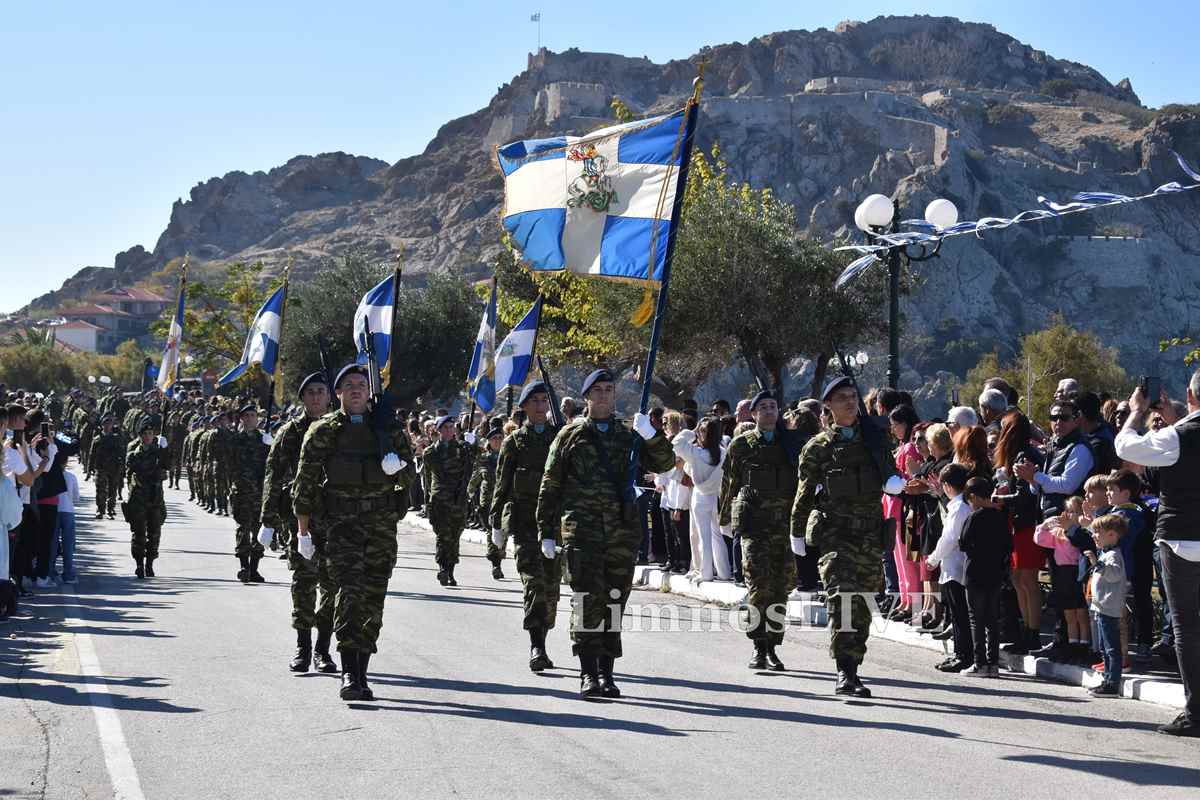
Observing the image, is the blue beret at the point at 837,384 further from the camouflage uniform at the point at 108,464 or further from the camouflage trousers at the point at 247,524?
the camouflage uniform at the point at 108,464

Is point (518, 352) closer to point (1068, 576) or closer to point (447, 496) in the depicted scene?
point (447, 496)

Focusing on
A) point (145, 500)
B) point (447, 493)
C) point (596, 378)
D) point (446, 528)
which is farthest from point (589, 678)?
point (145, 500)

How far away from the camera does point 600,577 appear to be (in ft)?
30.9

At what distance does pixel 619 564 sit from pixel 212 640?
4231mm

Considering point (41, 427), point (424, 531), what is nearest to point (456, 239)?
point (424, 531)

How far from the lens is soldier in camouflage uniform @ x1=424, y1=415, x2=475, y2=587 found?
670 inches

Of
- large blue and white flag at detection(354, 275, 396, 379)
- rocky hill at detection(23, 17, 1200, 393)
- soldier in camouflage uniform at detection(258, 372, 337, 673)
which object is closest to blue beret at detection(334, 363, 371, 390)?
soldier in camouflage uniform at detection(258, 372, 337, 673)

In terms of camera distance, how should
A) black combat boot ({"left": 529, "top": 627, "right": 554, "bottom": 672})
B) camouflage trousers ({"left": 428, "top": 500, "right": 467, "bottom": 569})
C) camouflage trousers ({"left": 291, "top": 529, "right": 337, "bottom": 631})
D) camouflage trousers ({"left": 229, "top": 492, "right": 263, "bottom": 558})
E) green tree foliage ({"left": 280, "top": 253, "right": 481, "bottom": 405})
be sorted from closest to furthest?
camouflage trousers ({"left": 291, "top": 529, "right": 337, "bottom": 631}) < black combat boot ({"left": 529, "top": 627, "right": 554, "bottom": 672}) < camouflage trousers ({"left": 229, "top": 492, "right": 263, "bottom": 558}) < camouflage trousers ({"left": 428, "top": 500, "right": 467, "bottom": 569}) < green tree foliage ({"left": 280, "top": 253, "right": 481, "bottom": 405})

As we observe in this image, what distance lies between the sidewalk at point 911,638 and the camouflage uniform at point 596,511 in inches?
111

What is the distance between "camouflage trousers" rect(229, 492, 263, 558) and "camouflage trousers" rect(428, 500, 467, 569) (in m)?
2.10

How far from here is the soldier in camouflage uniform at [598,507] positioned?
9391mm

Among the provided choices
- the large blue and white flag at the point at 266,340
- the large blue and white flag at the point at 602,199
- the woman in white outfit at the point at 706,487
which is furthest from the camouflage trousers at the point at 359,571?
the large blue and white flag at the point at 266,340

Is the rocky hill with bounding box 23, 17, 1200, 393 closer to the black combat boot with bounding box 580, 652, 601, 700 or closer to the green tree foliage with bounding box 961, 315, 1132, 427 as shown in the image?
the green tree foliage with bounding box 961, 315, 1132, 427

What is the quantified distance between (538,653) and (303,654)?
1726 millimetres
